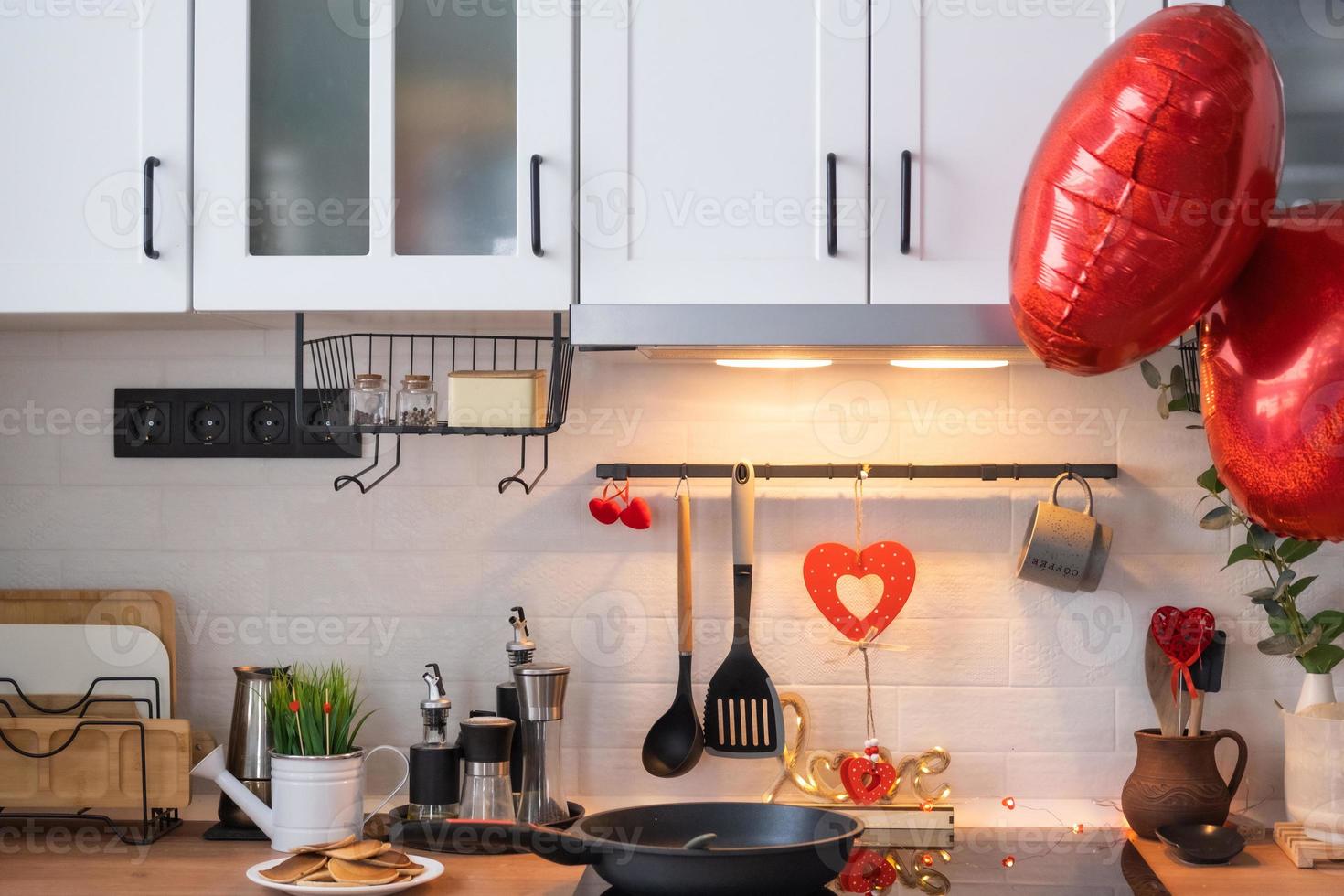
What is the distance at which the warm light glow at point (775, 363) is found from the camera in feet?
5.38

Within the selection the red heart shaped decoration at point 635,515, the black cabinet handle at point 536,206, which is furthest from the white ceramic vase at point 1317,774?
the black cabinet handle at point 536,206

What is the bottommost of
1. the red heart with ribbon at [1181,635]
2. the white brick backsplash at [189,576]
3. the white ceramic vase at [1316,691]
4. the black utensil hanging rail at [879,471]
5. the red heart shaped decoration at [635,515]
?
the white ceramic vase at [1316,691]

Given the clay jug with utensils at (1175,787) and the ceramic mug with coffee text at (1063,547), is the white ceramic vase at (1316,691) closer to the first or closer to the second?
the clay jug with utensils at (1175,787)

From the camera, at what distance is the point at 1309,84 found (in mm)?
1466

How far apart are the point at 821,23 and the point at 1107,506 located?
78 cm

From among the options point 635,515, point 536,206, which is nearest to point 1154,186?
point 536,206

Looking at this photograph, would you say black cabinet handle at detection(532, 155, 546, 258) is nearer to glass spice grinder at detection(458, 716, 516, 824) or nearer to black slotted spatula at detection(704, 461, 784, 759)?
black slotted spatula at detection(704, 461, 784, 759)

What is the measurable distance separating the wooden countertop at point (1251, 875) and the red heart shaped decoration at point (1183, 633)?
251mm

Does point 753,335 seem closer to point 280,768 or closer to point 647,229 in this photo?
point 647,229

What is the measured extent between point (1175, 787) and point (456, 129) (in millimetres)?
1203

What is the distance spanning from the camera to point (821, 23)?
4.67 ft

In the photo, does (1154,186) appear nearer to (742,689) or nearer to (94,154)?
(742,689)

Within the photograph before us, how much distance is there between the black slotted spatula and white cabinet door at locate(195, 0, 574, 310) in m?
0.42

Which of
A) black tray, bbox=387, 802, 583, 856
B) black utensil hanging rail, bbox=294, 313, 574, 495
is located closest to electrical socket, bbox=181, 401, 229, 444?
black utensil hanging rail, bbox=294, 313, 574, 495
